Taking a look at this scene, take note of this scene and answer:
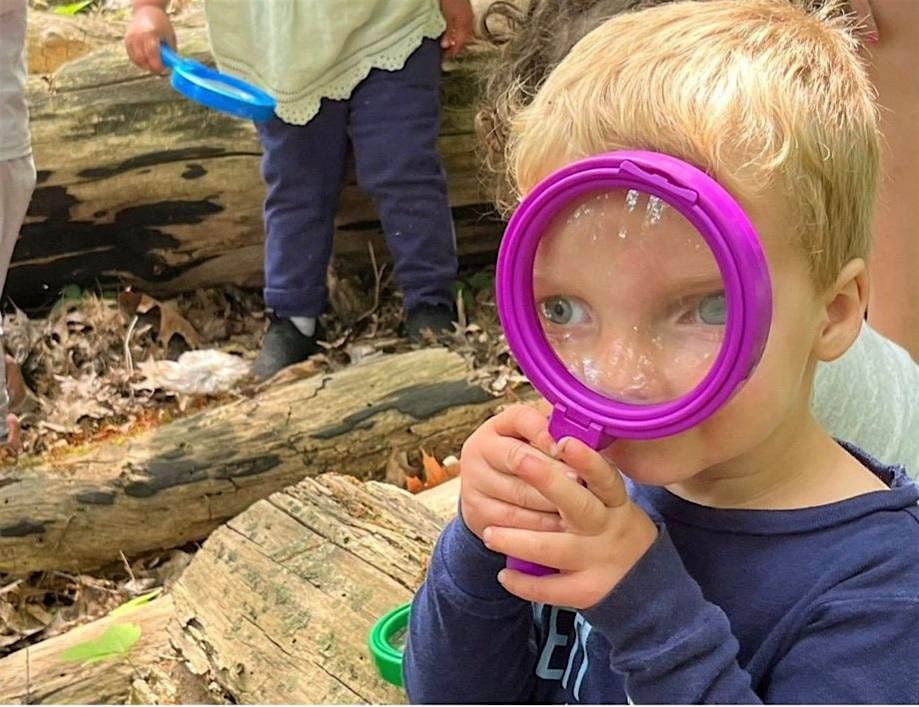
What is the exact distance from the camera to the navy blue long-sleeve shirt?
896 millimetres

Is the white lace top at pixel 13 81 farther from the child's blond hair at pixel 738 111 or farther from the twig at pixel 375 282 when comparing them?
the child's blond hair at pixel 738 111

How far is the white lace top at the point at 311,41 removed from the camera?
285cm

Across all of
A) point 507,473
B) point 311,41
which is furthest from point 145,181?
point 507,473

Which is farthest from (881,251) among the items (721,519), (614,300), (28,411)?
(28,411)

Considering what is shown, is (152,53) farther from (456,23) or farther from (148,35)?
(456,23)

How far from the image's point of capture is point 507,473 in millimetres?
907

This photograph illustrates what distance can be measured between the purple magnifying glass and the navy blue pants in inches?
85.7

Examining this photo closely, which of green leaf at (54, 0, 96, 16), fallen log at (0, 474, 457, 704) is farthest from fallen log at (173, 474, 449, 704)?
green leaf at (54, 0, 96, 16)

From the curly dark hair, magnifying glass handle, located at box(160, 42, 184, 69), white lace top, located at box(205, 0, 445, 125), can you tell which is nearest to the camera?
the curly dark hair

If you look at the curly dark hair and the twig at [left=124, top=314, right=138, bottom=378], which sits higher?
the curly dark hair

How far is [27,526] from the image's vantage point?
8.36 ft

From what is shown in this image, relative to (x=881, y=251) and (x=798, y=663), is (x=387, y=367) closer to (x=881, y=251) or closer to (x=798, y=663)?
(x=881, y=251)

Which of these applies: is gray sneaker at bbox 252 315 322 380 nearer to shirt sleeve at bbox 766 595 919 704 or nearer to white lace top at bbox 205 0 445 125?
white lace top at bbox 205 0 445 125

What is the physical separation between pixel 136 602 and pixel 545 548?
171 centimetres
